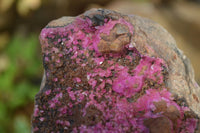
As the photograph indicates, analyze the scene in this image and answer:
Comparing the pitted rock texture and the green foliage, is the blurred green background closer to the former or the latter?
the green foliage

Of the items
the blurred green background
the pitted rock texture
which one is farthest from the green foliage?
the pitted rock texture

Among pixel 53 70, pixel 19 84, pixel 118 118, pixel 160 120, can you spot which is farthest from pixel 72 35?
pixel 19 84

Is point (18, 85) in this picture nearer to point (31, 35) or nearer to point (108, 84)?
point (31, 35)

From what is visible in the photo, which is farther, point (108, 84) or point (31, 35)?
point (31, 35)

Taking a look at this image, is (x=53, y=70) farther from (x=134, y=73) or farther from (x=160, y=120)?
(x=160, y=120)

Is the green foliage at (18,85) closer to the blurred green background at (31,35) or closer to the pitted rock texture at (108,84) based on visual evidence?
the blurred green background at (31,35)

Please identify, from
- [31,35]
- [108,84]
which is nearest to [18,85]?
[31,35]
